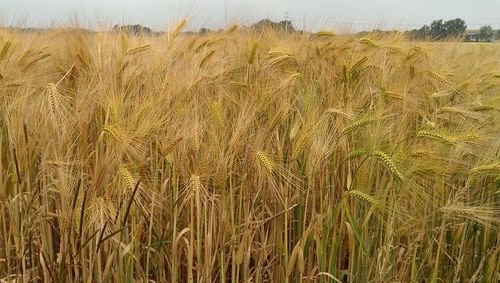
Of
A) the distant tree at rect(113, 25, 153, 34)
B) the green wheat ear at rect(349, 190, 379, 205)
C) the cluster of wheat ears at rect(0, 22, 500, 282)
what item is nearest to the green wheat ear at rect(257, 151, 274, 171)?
the cluster of wheat ears at rect(0, 22, 500, 282)

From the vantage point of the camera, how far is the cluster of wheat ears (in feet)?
5.31

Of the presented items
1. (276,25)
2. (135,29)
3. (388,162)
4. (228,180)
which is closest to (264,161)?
(228,180)

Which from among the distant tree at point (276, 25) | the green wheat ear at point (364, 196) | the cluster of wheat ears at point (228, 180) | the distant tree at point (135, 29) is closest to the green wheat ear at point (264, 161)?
the cluster of wheat ears at point (228, 180)

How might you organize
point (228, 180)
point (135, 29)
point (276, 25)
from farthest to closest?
point (276, 25)
point (135, 29)
point (228, 180)

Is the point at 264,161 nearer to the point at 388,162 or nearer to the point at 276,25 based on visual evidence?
the point at 388,162

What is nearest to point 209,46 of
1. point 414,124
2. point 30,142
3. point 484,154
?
point 414,124

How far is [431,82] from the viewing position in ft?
8.94

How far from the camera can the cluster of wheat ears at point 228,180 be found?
5.31 feet

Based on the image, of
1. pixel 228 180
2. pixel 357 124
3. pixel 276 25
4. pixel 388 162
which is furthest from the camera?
pixel 276 25

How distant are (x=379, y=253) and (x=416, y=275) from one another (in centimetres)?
25

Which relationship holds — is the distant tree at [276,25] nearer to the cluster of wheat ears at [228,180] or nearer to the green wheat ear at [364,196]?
the cluster of wheat ears at [228,180]

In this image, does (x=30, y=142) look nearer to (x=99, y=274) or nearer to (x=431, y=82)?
(x=99, y=274)

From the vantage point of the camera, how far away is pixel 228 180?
6.01 feet

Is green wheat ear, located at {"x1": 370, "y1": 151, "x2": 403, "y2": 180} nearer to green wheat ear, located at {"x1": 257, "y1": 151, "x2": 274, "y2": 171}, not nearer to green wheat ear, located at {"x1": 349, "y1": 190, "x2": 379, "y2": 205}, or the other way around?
green wheat ear, located at {"x1": 349, "y1": 190, "x2": 379, "y2": 205}
